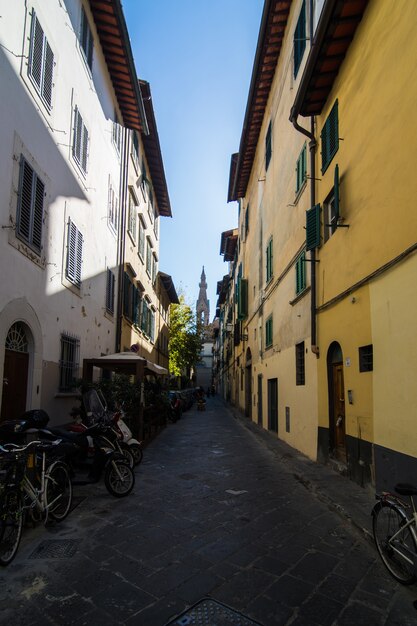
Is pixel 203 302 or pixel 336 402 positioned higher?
pixel 203 302

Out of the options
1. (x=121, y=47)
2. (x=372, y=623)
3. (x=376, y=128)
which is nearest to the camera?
(x=372, y=623)

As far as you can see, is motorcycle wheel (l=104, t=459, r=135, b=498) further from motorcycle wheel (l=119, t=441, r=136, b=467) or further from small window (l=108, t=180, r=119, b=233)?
small window (l=108, t=180, r=119, b=233)

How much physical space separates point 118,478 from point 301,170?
27.6ft

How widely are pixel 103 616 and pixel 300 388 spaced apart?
8.52 m

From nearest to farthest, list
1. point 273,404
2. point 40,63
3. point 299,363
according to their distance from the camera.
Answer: point 40,63 → point 299,363 → point 273,404

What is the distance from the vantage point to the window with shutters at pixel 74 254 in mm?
10320

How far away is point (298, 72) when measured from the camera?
11992mm

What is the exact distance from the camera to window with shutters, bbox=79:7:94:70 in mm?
11430

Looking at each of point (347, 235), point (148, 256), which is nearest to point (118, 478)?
point (347, 235)

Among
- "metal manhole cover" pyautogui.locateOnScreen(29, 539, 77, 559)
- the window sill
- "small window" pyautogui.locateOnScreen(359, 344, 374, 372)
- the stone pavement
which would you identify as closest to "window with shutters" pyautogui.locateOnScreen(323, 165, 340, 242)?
the window sill

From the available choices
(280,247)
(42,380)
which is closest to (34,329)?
(42,380)

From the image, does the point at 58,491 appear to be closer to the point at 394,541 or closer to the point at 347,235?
the point at 394,541

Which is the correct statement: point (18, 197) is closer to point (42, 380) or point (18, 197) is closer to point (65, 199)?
point (65, 199)

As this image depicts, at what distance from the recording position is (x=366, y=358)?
23.3 feet
